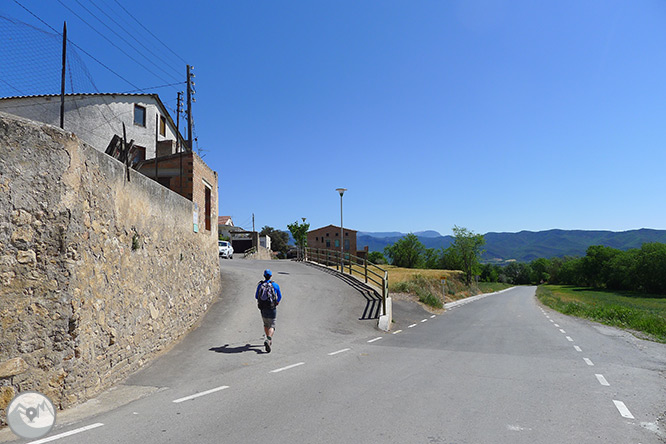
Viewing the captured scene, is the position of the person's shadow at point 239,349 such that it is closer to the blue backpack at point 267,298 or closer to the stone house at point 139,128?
the blue backpack at point 267,298

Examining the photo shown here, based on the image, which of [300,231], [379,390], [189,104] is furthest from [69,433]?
[300,231]

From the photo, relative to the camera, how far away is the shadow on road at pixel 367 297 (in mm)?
16219

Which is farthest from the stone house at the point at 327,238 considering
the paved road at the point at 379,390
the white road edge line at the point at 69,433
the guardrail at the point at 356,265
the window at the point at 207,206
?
the white road edge line at the point at 69,433

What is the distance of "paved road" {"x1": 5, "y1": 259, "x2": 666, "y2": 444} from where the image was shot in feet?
16.1

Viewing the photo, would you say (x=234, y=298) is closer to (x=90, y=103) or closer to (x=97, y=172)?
(x=97, y=172)

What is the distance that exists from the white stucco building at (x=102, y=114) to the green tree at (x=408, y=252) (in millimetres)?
89881

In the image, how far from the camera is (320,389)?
686 cm

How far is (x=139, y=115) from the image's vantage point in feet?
119

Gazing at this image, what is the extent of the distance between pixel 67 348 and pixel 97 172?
2713mm

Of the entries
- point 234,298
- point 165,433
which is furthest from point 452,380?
point 234,298

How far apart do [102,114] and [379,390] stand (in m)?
33.1

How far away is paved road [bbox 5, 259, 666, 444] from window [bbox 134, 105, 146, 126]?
2790cm

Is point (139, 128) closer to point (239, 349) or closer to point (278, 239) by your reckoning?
point (239, 349)

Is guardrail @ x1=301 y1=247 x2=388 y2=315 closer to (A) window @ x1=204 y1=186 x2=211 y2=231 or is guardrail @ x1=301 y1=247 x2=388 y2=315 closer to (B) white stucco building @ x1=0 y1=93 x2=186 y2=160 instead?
(A) window @ x1=204 y1=186 x2=211 y2=231
